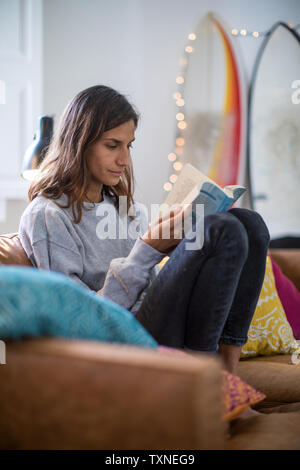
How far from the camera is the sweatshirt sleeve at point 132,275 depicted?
1227mm

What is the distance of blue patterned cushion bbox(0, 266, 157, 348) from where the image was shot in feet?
2.19

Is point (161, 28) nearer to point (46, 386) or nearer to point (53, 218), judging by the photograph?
point (53, 218)

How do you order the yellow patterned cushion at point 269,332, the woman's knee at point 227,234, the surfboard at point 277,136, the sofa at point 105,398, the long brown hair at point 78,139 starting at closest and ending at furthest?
1. the sofa at point 105,398
2. the woman's knee at point 227,234
3. the long brown hair at point 78,139
4. the yellow patterned cushion at point 269,332
5. the surfboard at point 277,136

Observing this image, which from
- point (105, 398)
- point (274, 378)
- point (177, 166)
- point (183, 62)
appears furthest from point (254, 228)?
point (183, 62)

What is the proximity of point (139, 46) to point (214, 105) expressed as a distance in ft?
1.87

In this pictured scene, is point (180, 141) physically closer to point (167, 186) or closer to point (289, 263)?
point (167, 186)

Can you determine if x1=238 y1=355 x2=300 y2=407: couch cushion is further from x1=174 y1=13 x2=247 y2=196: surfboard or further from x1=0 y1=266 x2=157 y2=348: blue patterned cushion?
x1=174 y1=13 x2=247 y2=196: surfboard

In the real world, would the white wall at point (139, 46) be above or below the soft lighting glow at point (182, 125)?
above

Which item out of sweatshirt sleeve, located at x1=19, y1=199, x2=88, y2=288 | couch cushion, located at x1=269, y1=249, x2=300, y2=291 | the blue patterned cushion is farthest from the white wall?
the blue patterned cushion

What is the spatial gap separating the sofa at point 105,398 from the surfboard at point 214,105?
2.36 m

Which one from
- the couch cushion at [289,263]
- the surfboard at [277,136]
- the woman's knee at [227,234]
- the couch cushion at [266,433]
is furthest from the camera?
the surfboard at [277,136]

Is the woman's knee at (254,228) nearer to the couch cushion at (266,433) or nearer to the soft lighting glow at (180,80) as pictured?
the couch cushion at (266,433)

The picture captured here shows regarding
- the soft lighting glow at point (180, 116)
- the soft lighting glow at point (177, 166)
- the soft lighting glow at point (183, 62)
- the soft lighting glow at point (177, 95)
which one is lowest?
the soft lighting glow at point (177, 166)

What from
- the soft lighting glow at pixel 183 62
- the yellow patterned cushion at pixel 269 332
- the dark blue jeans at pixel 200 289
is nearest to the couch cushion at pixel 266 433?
the dark blue jeans at pixel 200 289
